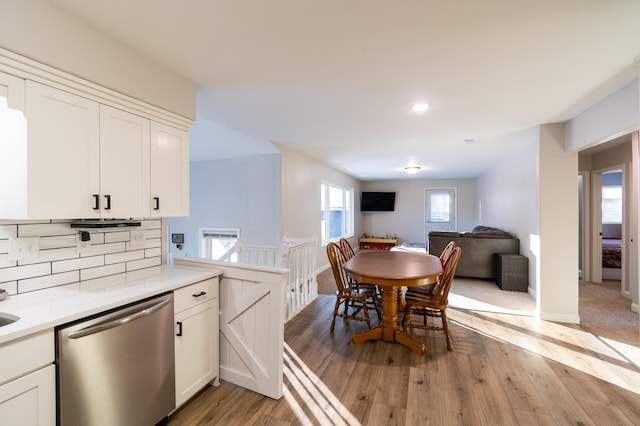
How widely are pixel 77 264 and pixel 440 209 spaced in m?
9.02

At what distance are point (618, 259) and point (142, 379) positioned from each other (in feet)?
24.6

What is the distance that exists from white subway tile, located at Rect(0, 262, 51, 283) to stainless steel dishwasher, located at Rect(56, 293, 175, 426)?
55cm

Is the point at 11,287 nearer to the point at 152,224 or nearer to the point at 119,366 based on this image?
the point at 119,366

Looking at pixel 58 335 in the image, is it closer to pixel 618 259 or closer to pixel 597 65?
pixel 597 65

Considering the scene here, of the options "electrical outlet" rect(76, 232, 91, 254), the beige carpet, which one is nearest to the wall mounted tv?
the beige carpet

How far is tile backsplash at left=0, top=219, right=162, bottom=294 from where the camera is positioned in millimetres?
1457

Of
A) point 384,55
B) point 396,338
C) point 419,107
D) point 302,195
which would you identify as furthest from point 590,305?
point 302,195

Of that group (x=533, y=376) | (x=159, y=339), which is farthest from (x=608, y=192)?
(x=159, y=339)

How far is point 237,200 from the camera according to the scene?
4953mm

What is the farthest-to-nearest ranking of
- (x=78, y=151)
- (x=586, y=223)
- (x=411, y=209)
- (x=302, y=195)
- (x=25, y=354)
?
1. (x=411, y=209)
2. (x=302, y=195)
3. (x=586, y=223)
4. (x=78, y=151)
5. (x=25, y=354)

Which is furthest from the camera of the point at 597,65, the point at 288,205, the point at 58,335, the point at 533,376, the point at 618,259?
the point at 618,259

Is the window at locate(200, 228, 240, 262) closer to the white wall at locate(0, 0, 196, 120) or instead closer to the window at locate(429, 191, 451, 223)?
the white wall at locate(0, 0, 196, 120)

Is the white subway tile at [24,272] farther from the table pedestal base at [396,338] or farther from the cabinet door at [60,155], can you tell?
the table pedestal base at [396,338]

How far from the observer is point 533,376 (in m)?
2.19
